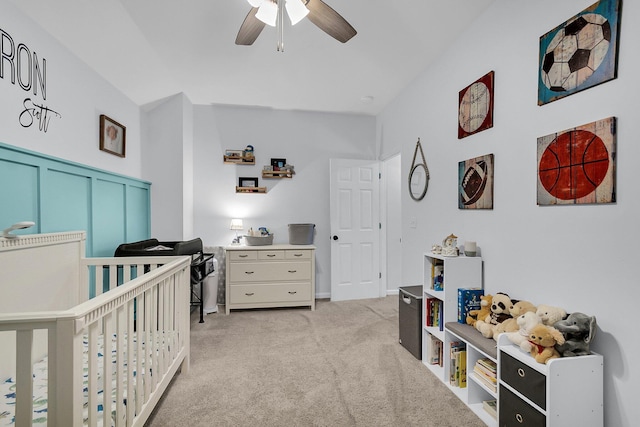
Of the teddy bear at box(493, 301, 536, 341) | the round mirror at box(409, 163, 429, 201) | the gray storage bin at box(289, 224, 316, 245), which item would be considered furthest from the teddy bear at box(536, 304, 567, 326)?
the gray storage bin at box(289, 224, 316, 245)

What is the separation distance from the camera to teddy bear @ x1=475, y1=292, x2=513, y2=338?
1.76 metres

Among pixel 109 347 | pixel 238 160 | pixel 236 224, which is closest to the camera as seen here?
pixel 109 347

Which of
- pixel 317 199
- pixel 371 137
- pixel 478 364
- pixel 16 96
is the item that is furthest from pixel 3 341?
pixel 371 137

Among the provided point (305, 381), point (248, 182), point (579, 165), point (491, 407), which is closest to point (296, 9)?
point (579, 165)

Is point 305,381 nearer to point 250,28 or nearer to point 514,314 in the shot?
point 514,314

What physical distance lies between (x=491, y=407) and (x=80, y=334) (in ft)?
6.40

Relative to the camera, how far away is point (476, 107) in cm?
223

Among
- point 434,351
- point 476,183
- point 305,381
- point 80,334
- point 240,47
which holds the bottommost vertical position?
point 305,381

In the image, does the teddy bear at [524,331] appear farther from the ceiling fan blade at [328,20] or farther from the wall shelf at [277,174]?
the wall shelf at [277,174]

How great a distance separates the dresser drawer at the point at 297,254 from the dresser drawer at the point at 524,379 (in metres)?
2.38

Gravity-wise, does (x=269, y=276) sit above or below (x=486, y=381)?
above

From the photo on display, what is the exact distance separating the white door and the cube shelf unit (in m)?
1.77

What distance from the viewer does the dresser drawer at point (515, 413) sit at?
1.35 meters

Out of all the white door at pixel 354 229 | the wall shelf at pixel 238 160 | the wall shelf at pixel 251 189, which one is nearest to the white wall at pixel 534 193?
the white door at pixel 354 229
